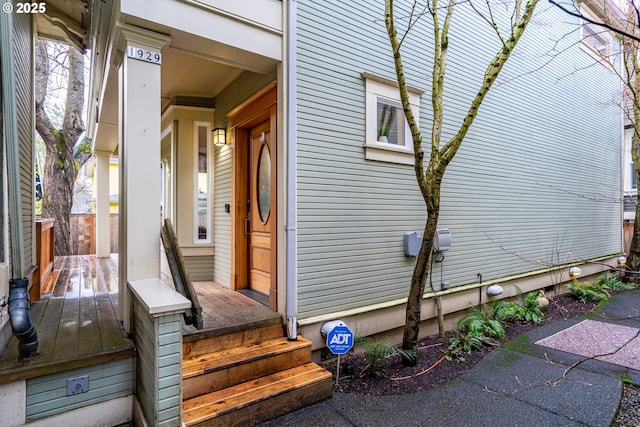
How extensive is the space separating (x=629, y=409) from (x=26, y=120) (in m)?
6.17

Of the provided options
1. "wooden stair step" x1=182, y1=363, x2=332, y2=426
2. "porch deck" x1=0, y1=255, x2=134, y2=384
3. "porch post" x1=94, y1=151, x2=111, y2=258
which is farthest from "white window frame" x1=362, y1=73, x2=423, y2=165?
"porch post" x1=94, y1=151, x2=111, y2=258

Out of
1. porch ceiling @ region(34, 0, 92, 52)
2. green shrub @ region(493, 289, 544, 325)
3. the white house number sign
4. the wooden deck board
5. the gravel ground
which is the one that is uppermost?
porch ceiling @ region(34, 0, 92, 52)

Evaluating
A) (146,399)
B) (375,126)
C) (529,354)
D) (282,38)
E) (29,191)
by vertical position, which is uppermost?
(282,38)

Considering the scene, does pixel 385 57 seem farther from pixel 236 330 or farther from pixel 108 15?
pixel 236 330

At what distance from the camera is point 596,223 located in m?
7.86

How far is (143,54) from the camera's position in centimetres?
277

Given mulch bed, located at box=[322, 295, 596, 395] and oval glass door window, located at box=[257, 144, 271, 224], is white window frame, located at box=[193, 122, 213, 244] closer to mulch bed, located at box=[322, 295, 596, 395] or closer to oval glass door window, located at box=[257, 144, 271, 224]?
oval glass door window, located at box=[257, 144, 271, 224]

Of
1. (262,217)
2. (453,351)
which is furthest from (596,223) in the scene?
(262,217)

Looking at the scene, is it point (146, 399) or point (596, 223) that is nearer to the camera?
point (146, 399)

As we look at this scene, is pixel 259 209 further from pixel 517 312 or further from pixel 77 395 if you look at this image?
pixel 517 312

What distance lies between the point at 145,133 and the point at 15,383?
183cm

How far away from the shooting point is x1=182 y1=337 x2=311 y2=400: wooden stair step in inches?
105

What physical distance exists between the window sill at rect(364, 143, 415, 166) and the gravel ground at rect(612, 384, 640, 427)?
2989mm

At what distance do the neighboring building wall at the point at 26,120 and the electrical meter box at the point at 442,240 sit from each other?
14.5 feet
